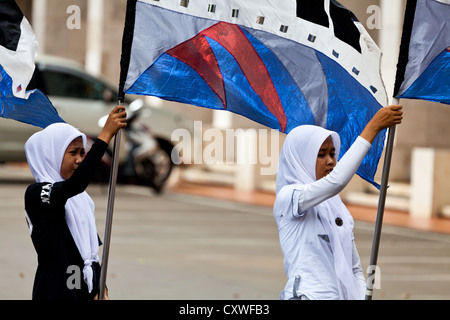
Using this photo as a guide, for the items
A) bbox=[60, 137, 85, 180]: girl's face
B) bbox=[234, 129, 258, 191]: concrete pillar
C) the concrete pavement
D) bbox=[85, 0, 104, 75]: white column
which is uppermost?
bbox=[85, 0, 104, 75]: white column

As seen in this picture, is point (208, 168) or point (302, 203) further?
point (208, 168)

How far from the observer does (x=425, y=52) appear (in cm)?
507

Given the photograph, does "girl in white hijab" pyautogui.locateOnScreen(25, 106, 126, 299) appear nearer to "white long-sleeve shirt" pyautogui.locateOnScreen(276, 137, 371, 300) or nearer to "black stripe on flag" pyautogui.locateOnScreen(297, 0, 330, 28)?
"white long-sleeve shirt" pyautogui.locateOnScreen(276, 137, 371, 300)

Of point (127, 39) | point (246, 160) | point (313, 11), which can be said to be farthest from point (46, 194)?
point (246, 160)

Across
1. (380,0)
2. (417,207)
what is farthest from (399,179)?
(380,0)

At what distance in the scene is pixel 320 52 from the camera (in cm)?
538

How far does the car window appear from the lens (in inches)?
772

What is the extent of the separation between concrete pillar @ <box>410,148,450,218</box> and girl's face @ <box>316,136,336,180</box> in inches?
473

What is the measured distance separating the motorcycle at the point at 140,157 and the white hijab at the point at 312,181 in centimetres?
1389

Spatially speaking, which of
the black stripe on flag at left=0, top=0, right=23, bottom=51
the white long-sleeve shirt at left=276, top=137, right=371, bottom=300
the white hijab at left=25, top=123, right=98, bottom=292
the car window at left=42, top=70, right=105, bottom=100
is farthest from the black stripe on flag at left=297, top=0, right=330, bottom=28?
the car window at left=42, top=70, right=105, bottom=100

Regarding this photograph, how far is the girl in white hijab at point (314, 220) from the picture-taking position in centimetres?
457

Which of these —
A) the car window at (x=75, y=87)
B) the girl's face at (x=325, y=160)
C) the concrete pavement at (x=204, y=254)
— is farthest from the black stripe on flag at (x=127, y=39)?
the car window at (x=75, y=87)
